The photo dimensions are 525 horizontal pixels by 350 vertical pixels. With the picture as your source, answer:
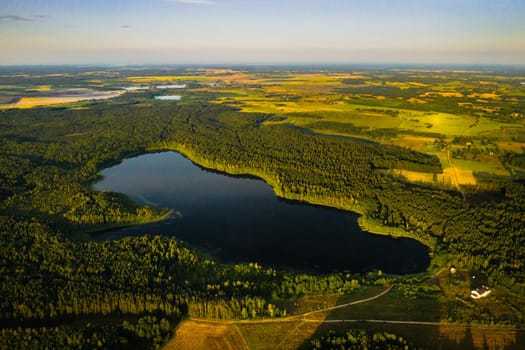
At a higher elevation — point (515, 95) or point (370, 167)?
point (515, 95)

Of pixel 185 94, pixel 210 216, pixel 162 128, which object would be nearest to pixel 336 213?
pixel 210 216

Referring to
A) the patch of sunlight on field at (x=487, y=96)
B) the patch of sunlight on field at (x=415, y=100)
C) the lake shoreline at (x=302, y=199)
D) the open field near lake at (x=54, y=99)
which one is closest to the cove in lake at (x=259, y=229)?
the lake shoreline at (x=302, y=199)

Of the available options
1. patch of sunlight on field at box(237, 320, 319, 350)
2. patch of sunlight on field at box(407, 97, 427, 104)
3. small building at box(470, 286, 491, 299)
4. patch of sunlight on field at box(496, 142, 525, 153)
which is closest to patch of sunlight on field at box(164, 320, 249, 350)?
patch of sunlight on field at box(237, 320, 319, 350)

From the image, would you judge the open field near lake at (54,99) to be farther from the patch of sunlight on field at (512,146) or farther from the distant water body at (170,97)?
the patch of sunlight on field at (512,146)

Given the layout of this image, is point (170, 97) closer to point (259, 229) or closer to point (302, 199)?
point (302, 199)

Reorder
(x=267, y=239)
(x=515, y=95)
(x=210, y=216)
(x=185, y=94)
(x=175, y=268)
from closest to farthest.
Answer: (x=175, y=268) < (x=267, y=239) < (x=210, y=216) < (x=515, y=95) < (x=185, y=94)

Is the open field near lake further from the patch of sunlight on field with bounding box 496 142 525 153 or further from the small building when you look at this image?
the small building

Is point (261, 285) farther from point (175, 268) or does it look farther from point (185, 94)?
point (185, 94)

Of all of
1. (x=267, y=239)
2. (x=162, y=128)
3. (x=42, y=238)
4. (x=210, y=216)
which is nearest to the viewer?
(x=42, y=238)
